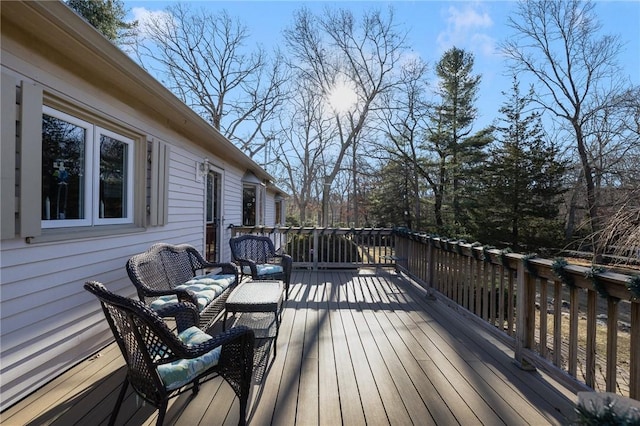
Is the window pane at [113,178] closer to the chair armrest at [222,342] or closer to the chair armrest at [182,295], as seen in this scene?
the chair armrest at [182,295]

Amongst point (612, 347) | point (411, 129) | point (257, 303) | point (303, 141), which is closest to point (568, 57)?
point (411, 129)

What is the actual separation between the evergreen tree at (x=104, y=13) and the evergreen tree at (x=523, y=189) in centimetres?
1469

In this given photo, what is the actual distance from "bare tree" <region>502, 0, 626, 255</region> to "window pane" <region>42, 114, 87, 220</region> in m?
16.4

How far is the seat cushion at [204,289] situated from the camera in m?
2.73

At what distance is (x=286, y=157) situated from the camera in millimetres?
23031

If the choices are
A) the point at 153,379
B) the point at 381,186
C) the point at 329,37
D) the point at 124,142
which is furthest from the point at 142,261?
the point at 381,186

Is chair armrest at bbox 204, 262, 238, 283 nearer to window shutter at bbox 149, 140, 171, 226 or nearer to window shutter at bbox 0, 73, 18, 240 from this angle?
window shutter at bbox 149, 140, 171, 226

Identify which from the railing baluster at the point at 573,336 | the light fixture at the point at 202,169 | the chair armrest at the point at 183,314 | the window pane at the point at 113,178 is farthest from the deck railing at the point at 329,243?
the railing baluster at the point at 573,336

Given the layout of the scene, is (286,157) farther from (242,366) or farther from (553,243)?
(242,366)

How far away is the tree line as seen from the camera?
14.0m

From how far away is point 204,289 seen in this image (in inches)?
122

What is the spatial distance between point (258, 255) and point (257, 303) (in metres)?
2.28

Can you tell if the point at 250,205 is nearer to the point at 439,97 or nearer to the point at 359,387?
the point at 359,387

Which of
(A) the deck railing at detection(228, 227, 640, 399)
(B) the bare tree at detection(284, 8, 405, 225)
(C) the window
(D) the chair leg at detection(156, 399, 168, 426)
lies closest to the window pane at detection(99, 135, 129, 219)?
(C) the window
